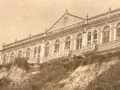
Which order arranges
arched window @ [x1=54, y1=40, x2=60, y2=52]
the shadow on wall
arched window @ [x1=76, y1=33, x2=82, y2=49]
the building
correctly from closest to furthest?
1. the shadow on wall
2. the building
3. arched window @ [x1=76, y1=33, x2=82, y2=49]
4. arched window @ [x1=54, y1=40, x2=60, y2=52]

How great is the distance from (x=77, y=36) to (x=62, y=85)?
531 inches


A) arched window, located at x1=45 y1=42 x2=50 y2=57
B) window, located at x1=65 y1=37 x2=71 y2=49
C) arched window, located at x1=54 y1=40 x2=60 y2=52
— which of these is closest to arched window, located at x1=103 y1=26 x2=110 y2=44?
window, located at x1=65 y1=37 x2=71 y2=49

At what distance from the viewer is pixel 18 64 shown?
4153cm

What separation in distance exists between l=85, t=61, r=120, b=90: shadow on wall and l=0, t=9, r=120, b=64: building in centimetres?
894

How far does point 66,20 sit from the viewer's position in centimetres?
4666

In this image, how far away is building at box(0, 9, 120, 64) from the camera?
1540 inches

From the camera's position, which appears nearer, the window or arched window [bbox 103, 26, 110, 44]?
arched window [bbox 103, 26, 110, 44]

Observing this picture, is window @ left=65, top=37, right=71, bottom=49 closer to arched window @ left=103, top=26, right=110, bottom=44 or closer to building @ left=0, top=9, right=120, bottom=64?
building @ left=0, top=9, right=120, bottom=64

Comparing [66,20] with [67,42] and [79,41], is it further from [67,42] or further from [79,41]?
[79,41]

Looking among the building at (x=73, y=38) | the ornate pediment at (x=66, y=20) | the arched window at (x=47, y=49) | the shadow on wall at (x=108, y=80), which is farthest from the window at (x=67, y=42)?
the shadow on wall at (x=108, y=80)

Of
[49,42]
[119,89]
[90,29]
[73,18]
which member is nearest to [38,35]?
[49,42]

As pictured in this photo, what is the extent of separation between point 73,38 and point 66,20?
351 centimetres

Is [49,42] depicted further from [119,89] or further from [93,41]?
[119,89]

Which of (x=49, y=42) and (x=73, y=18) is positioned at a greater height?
(x=73, y=18)
